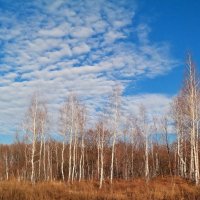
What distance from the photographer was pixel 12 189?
40.4 feet

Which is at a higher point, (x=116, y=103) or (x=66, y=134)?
(x=116, y=103)

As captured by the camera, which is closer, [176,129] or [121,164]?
[176,129]

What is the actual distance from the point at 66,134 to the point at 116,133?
26.6ft

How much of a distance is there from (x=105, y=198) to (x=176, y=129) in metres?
26.5

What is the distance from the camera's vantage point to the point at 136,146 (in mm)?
61625

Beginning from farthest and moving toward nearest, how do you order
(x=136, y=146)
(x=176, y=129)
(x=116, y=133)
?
(x=136, y=146), (x=176, y=129), (x=116, y=133)

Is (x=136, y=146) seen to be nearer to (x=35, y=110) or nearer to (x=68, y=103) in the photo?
(x=68, y=103)

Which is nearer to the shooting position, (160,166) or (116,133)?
(116,133)

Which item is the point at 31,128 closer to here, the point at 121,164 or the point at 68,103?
the point at 68,103

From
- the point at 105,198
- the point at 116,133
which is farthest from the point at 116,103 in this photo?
the point at 105,198

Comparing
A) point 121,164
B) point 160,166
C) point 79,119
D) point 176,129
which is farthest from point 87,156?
point 176,129

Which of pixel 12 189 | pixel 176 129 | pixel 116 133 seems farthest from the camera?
pixel 176 129

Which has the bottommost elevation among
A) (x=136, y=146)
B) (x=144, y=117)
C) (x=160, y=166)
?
(x=160, y=166)

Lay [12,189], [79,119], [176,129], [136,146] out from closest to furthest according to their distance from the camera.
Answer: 1. [12,189]
2. [176,129]
3. [79,119]
4. [136,146]
